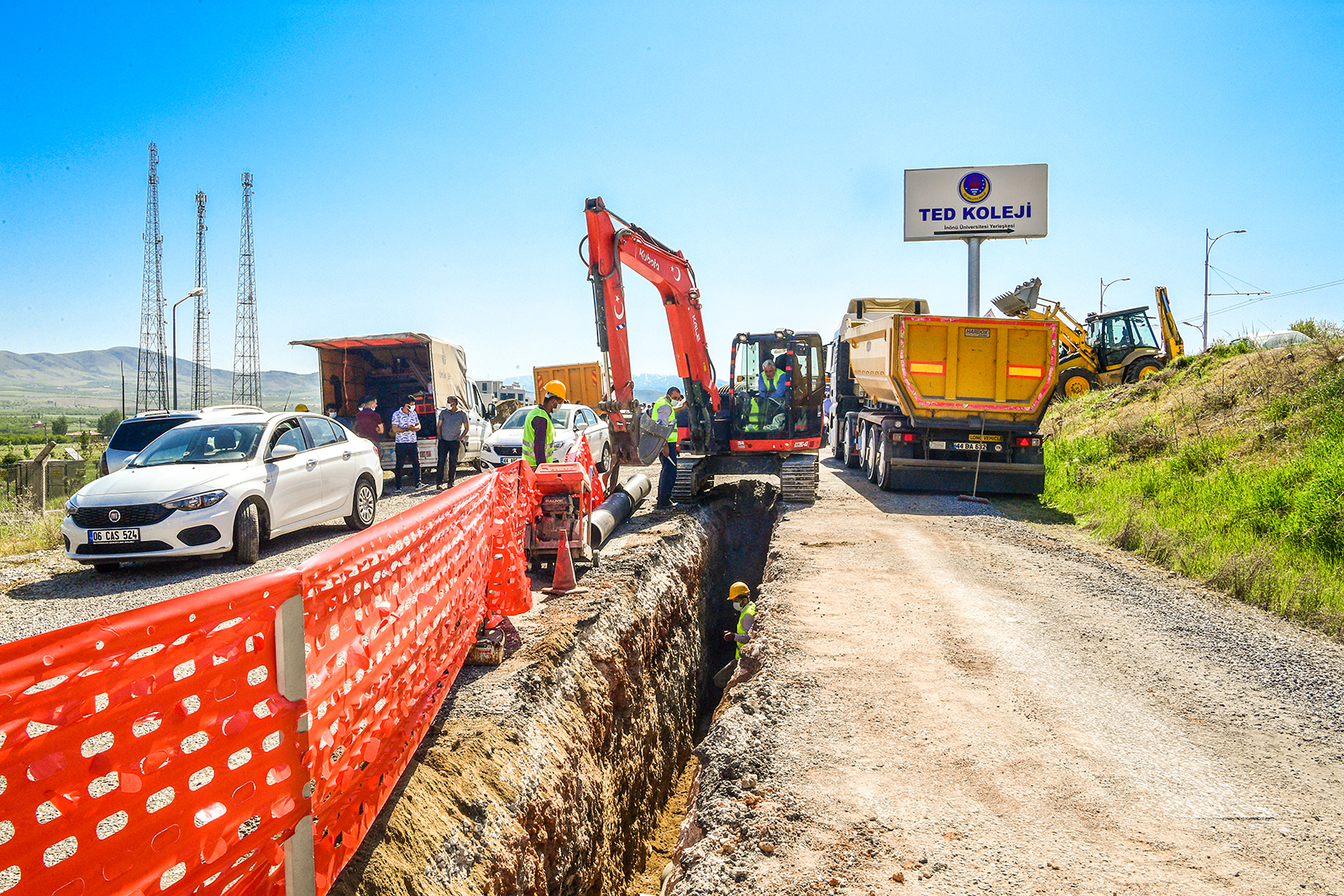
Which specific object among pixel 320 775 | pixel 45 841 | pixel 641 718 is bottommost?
pixel 641 718

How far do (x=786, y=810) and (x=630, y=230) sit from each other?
27.9ft

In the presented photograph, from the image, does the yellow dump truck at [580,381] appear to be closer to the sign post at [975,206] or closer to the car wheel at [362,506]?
the sign post at [975,206]

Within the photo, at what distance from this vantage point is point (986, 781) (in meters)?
3.63

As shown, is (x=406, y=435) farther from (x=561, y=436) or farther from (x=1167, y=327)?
(x=1167, y=327)

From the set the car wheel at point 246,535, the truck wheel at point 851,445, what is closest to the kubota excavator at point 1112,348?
the truck wheel at point 851,445

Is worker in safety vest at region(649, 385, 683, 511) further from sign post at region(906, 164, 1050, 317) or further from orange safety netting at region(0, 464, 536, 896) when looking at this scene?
sign post at region(906, 164, 1050, 317)

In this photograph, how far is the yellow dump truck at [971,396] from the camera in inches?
512

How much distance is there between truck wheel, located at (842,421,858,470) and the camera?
17.3 meters

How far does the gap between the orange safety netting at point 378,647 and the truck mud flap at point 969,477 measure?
33.3ft

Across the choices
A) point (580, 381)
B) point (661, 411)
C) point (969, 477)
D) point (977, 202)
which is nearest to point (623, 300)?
point (661, 411)

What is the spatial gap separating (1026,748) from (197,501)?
740 cm

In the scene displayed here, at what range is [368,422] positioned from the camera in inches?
589

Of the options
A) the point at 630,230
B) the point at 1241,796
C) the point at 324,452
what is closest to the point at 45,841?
the point at 1241,796

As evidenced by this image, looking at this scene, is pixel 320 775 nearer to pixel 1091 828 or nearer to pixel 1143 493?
pixel 1091 828
